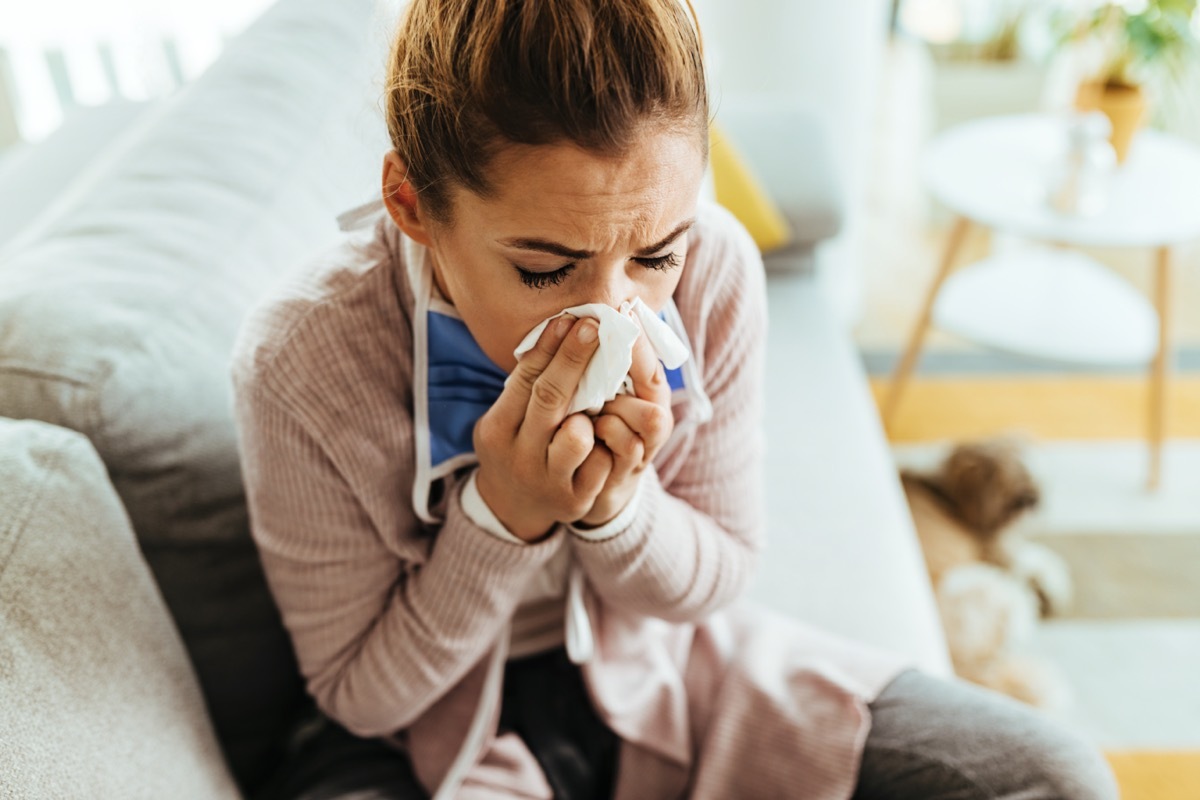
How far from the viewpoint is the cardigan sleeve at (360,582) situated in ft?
2.81

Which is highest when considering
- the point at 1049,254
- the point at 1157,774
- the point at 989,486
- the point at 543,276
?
the point at 543,276

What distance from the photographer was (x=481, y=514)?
86cm

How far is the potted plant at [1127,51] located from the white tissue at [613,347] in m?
1.54

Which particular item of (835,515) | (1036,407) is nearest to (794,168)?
(835,515)

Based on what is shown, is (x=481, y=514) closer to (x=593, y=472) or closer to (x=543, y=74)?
(x=593, y=472)

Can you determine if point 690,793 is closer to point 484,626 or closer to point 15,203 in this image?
point 484,626

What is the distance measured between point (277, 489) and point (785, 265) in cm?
131

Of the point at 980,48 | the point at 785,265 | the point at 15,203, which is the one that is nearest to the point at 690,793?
the point at 785,265

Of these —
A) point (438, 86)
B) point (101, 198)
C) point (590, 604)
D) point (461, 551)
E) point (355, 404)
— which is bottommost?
point (590, 604)

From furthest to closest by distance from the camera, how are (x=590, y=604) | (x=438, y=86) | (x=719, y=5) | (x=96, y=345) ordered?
(x=719, y=5) → (x=590, y=604) → (x=96, y=345) → (x=438, y=86)

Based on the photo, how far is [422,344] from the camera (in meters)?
0.85

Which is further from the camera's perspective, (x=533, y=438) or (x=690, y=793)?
(x=690, y=793)

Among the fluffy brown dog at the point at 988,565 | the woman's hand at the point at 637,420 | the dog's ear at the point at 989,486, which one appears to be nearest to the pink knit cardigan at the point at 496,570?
the woman's hand at the point at 637,420

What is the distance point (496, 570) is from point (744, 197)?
107 centimetres
